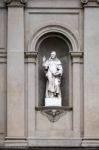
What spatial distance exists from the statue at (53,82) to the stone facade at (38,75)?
27 centimetres

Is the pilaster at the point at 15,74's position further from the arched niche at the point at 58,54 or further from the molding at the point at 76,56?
the molding at the point at 76,56

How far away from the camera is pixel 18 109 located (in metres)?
23.5

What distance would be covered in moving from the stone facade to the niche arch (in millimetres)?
34

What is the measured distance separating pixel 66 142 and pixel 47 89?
6.27ft

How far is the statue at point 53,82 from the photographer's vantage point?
23.8m

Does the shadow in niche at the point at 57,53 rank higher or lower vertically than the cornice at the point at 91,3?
lower

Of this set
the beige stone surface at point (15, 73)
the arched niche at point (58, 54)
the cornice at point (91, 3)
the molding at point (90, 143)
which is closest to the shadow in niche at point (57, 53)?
the arched niche at point (58, 54)

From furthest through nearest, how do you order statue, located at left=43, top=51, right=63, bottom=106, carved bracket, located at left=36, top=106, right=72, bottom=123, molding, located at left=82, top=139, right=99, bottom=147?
statue, located at left=43, top=51, right=63, bottom=106
carved bracket, located at left=36, top=106, right=72, bottom=123
molding, located at left=82, top=139, right=99, bottom=147

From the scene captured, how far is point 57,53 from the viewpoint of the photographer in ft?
80.1

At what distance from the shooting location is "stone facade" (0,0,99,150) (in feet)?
77.0

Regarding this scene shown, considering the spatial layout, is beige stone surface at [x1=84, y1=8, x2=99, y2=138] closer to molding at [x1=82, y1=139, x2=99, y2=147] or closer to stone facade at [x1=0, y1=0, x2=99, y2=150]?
stone facade at [x1=0, y1=0, x2=99, y2=150]

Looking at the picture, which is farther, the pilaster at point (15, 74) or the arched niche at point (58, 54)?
the arched niche at point (58, 54)

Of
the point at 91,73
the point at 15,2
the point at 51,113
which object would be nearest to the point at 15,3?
the point at 15,2

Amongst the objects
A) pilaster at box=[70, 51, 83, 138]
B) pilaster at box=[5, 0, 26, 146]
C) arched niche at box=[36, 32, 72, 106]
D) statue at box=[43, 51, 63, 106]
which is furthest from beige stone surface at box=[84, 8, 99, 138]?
pilaster at box=[5, 0, 26, 146]
